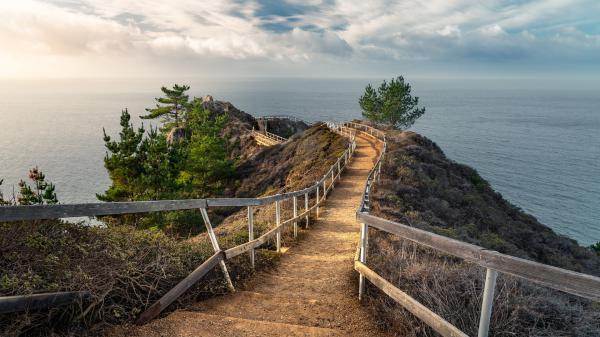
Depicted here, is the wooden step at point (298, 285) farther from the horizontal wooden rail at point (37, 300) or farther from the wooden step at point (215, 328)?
the horizontal wooden rail at point (37, 300)

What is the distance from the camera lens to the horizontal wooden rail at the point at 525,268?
2633 millimetres

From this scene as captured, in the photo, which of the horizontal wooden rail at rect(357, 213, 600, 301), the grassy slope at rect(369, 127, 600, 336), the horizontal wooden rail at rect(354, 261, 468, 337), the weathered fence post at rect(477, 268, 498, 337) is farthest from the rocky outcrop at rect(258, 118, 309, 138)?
the weathered fence post at rect(477, 268, 498, 337)

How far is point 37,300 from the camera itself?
365cm

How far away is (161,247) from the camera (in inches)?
221

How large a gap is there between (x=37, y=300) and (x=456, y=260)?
29.5 feet

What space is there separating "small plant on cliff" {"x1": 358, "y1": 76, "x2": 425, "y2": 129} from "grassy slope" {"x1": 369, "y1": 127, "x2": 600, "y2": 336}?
2397 cm

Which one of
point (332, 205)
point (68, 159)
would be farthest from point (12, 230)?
point (68, 159)

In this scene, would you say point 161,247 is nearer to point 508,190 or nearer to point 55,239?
point 55,239

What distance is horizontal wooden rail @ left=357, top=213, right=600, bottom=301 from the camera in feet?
8.64

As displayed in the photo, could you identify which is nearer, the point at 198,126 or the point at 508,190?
the point at 198,126

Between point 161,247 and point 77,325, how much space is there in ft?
5.82

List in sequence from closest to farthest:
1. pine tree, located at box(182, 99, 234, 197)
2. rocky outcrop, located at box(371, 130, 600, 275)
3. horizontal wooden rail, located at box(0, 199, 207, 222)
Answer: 1. horizontal wooden rail, located at box(0, 199, 207, 222)
2. rocky outcrop, located at box(371, 130, 600, 275)
3. pine tree, located at box(182, 99, 234, 197)

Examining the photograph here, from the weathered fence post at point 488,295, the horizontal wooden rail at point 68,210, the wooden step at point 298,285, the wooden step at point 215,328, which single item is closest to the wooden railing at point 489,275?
the weathered fence post at point 488,295

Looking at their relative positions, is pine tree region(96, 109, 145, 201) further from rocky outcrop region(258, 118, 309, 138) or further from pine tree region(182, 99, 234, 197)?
rocky outcrop region(258, 118, 309, 138)
